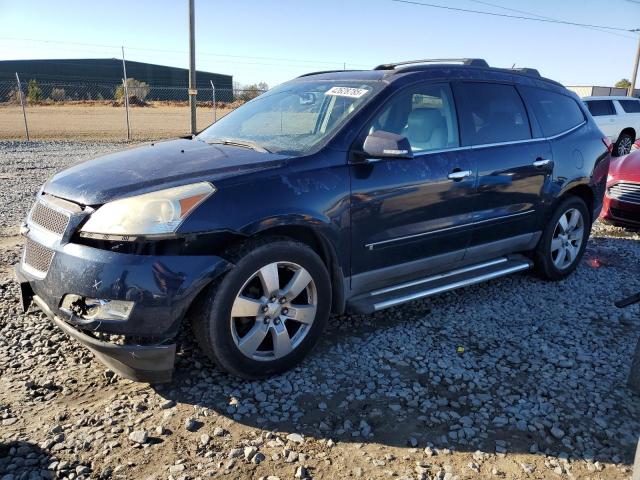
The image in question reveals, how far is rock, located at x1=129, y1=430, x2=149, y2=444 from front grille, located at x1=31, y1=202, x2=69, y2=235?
1.12 m

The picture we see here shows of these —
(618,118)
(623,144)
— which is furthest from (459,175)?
(623,144)

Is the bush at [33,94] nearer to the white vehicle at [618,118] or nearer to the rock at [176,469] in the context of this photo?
the white vehicle at [618,118]

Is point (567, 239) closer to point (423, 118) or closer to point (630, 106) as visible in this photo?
point (423, 118)

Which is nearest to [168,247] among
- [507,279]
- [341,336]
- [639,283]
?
[341,336]

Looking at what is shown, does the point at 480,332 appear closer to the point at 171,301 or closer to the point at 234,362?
the point at 234,362

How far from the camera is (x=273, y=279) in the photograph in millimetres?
3035

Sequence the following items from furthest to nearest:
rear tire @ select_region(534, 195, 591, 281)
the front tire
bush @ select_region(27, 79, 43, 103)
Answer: bush @ select_region(27, 79, 43, 103) → rear tire @ select_region(534, 195, 591, 281) → the front tire

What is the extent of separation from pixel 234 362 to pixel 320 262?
768 millimetres

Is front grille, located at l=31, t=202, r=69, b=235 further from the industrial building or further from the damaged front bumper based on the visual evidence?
the industrial building

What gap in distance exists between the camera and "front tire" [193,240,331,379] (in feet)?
9.43

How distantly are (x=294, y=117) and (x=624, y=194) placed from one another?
4.99m

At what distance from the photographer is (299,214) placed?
3.09m

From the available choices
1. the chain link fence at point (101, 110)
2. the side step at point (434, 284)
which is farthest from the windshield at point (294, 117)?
the chain link fence at point (101, 110)

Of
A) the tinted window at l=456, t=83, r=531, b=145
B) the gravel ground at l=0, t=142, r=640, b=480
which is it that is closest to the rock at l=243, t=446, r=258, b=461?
the gravel ground at l=0, t=142, r=640, b=480
